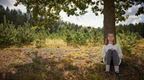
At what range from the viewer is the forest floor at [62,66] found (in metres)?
9.83

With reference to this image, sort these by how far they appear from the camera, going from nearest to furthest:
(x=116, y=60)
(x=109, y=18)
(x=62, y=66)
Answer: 1. (x=116, y=60)
2. (x=62, y=66)
3. (x=109, y=18)

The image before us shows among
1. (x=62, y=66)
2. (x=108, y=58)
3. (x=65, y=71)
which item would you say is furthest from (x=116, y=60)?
(x=62, y=66)

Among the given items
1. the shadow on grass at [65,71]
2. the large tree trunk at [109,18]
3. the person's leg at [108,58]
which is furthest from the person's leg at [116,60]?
the large tree trunk at [109,18]

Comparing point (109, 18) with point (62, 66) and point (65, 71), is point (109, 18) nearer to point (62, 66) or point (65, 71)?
point (62, 66)

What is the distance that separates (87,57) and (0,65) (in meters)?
3.49

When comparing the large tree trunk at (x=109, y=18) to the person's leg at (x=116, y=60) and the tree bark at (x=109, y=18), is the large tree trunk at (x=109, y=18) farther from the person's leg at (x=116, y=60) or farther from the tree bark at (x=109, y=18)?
the person's leg at (x=116, y=60)

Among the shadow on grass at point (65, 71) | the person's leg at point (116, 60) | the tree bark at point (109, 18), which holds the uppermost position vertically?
the tree bark at point (109, 18)

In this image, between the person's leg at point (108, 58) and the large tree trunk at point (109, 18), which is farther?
the large tree trunk at point (109, 18)

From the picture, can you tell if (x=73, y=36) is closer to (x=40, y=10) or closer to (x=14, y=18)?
(x=40, y=10)

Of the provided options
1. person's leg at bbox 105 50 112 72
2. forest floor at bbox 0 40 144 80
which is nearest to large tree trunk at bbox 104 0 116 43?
forest floor at bbox 0 40 144 80

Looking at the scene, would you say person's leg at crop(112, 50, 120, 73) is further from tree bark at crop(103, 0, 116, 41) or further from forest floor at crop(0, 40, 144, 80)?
tree bark at crop(103, 0, 116, 41)

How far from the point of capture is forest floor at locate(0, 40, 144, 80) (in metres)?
9.83

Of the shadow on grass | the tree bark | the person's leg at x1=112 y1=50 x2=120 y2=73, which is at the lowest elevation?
the shadow on grass

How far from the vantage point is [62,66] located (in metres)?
10.6
